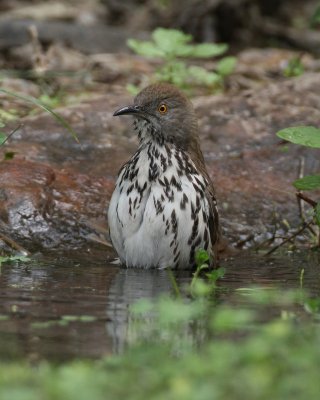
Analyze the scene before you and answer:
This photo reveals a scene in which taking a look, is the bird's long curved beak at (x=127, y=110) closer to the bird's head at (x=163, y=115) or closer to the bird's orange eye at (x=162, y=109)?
the bird's head at (x=163, y=115)

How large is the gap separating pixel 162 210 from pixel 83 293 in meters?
1.37

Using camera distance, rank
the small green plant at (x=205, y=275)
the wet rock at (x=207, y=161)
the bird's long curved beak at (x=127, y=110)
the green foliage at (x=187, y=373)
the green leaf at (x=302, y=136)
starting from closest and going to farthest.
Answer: the green foliage at (x=187, y=373) < the small green plant at (x=205, y=275) < the green leaf at (x=302, y=136) < the bird's long curved beak at (x=127, y=110) < the wet rock at (x=207, y=161)

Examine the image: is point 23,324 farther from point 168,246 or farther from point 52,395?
point 168,246

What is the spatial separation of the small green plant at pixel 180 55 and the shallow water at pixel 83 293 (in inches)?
123

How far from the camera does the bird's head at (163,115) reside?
705cm

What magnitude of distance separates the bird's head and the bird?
2.5 inches

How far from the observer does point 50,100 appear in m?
9.87

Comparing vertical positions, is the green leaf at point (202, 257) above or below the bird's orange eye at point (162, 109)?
below

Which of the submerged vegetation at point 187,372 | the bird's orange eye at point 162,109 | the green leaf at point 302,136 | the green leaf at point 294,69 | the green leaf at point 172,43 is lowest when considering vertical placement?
the submerged vegetation at point 187,372

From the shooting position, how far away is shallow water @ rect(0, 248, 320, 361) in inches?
158

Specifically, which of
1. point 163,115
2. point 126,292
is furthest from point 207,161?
point 126,292

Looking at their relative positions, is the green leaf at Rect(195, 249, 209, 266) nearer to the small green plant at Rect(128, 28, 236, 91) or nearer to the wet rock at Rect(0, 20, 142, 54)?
the small green plant at Rect(128, 28, 236, 91)

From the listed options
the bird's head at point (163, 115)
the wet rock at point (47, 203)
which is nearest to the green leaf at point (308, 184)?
the bird's head at point (163, 115)

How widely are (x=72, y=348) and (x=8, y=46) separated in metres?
9.01
